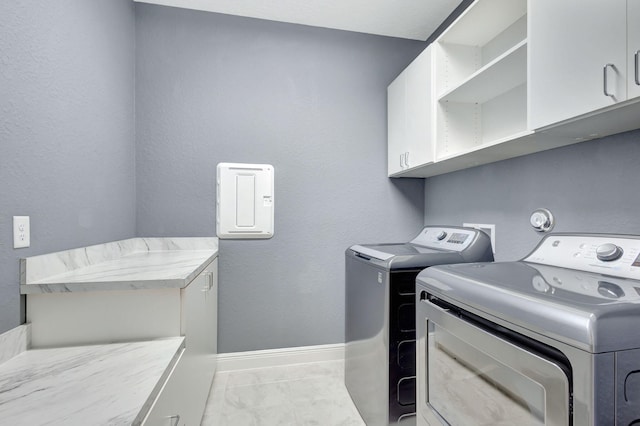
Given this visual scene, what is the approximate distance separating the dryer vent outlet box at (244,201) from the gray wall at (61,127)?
0.60m

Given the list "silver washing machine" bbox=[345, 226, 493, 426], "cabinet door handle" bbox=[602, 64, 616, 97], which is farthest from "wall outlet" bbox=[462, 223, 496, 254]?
"cabinet door handle" bbox=[602, 64, 616, 97]

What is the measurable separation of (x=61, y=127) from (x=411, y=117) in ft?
6.28

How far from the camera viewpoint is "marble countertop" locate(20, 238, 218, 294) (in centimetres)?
110

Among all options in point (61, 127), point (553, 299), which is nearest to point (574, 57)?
point (553, 299)

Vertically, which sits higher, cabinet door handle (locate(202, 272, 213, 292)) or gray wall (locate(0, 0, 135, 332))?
gray wall (locate(0, 0, 135, 332))

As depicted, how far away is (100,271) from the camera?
4.37ft

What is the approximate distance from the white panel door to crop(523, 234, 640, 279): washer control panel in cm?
78

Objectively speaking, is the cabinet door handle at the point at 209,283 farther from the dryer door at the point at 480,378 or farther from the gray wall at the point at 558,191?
the gray wall at the point at 558,191

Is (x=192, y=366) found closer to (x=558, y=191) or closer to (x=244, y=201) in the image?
(x=244, y=201)

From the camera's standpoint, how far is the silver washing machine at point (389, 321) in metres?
1.45

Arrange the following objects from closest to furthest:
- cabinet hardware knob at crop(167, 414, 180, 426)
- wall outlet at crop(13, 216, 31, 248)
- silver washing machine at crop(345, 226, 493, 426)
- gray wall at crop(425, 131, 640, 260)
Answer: cabinet hardware knob at crop(167, 414, 180, 426) < wall outlet at crop(13, 216, 31, 248) < gray wall at crop(425, 131, 640, 260) < silver washing machine at crop(345, 226, 493, 426)

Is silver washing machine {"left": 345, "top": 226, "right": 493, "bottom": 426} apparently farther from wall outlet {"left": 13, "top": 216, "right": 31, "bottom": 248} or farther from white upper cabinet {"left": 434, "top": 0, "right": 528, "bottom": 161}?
wall outlet {"left": 13, "top": 216, "right": 31, "bottom": 248}

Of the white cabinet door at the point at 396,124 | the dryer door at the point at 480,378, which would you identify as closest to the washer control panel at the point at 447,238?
the white cabinet door at the point at 396,124

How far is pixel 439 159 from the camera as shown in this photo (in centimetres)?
179
